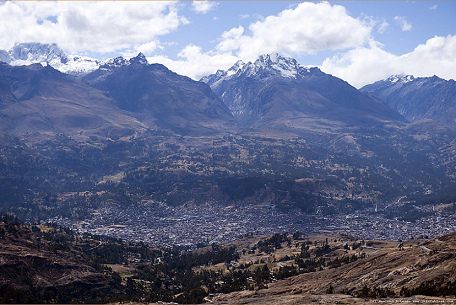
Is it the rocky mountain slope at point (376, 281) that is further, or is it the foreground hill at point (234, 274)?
the foreground hill at point (234, 274)

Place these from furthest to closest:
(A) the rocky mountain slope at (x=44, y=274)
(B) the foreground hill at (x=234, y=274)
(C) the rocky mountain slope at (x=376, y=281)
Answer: (A) the rocky mountain slope at (x=44, y=274) → (B) the foreground hill at (x=234, y=274) → (C) the rocky mountain slope at (x=376, y=281)

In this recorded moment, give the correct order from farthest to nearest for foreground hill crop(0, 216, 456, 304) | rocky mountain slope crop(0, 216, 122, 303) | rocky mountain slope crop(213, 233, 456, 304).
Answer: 1. rocky mountain slope crop(0, 216, 122, 303)
2. foreground hill crop(0, 216, 456, 304)
3. rocky mountain slope crop(213, 233, 456, 304)

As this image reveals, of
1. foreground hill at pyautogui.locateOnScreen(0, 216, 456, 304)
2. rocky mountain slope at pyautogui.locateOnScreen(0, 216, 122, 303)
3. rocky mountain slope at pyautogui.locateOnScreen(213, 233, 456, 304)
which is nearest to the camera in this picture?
rocky mountain slope at pyautogui.locateOnScreen(213, 233, 456, 304)

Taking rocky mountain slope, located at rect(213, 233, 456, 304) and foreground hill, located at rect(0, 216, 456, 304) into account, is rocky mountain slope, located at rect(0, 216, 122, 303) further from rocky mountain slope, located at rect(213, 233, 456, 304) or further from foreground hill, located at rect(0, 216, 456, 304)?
rocky mountain slope, located at rect(213, 233, 456, 304)

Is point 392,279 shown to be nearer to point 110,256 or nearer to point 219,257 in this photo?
point 219,257

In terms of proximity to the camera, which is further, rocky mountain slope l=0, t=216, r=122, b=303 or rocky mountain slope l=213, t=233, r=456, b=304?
rocky mountain slope l=0, t=216, r=122, b=303

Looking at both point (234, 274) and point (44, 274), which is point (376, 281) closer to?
point (234, 274)

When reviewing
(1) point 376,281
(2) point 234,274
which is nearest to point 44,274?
(2) point 234,274

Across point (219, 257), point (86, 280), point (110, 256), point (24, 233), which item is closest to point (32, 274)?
point (86, 280)

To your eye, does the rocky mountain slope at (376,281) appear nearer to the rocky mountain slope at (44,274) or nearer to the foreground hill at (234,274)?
the foreground hill at (234,274)

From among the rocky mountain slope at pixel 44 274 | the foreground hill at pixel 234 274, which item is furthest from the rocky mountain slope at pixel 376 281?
the rocky mountain slope at pixel 44 274

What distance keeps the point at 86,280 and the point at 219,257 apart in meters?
63.5

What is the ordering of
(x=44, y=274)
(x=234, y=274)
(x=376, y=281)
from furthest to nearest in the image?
(x=234, y=274) → (x=44, y=274) → (x=376, y=281)

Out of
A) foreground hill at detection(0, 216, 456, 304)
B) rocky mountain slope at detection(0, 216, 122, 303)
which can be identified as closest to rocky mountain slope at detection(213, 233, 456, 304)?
foreground hill at detection(0, 216, 456, 304)
